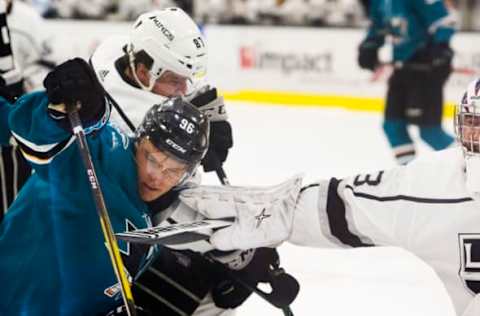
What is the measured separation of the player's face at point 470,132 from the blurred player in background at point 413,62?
3327 millimetres

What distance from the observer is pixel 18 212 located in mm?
2016

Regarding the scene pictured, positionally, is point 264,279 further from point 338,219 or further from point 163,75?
point 163,75

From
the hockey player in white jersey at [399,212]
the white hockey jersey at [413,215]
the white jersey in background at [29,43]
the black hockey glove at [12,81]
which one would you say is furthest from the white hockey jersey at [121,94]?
the white jersey in background at [29,43]

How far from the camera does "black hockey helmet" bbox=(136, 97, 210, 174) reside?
1918 millimetres

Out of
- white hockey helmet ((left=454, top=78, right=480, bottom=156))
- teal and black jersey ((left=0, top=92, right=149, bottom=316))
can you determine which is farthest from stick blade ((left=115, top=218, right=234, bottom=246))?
white hockey helmet ((left=454, top=78, right=480, bottom=156))

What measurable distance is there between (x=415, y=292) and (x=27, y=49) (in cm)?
193

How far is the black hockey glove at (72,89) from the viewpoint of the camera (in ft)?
5.82

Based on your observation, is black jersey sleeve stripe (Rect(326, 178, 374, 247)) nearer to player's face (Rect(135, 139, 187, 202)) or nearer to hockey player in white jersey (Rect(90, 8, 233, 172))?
player's face (Rect(135, 139, 187, 202))

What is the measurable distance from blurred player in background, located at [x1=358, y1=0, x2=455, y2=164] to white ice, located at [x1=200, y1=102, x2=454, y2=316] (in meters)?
0.42

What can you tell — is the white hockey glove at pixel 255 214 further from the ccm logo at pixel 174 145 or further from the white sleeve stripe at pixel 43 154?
the white sleeve stripe at pixel 43 154

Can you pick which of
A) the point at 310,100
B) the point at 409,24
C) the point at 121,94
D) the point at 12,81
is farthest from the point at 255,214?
the point at 310,100

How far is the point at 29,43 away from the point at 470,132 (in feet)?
8.64

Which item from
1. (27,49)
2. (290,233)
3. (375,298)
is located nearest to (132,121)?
(290,233)

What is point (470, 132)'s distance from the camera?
180 cm
